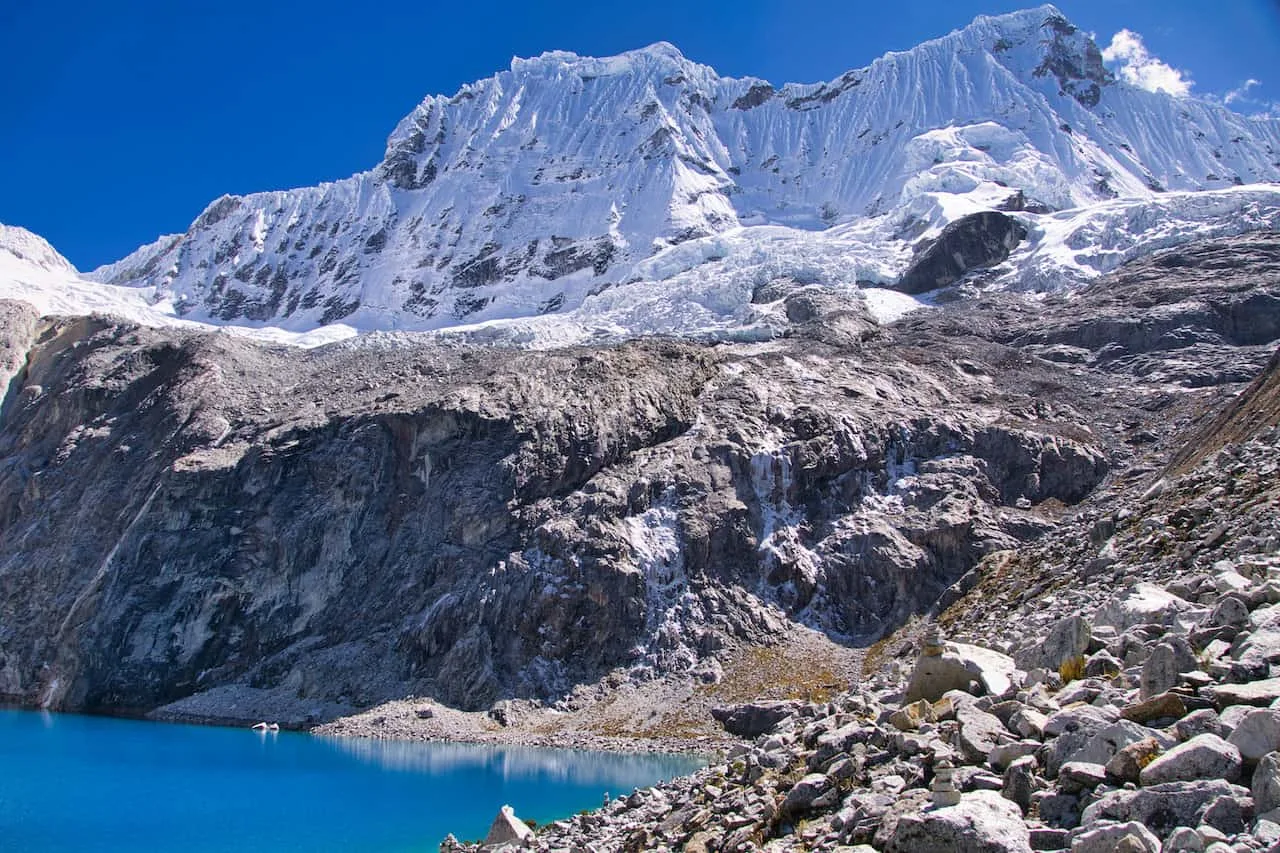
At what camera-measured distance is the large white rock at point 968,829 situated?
8.75 meters

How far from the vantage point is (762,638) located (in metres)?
73.2

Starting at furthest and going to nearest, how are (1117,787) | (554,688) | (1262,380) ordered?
(554,688) → (1262,380) → (1117,787)

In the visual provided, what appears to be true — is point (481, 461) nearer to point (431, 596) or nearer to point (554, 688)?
point (431, 596)

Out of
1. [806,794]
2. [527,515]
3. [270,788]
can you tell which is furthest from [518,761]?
[806,794]

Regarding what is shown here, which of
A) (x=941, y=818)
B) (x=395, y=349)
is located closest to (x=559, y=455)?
(x=395, y=349)

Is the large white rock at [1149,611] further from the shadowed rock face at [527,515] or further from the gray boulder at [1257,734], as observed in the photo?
the shadowed rock face at [527,515]

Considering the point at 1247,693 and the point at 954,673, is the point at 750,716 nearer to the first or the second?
the point at 954,673

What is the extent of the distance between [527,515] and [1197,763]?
241ft

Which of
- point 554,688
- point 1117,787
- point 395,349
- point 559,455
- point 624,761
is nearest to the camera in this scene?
point 1117,787

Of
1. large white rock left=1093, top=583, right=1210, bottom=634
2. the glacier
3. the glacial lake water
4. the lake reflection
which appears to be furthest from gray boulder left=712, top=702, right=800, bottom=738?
the glacier

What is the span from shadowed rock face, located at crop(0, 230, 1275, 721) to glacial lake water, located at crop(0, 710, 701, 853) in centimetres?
1143

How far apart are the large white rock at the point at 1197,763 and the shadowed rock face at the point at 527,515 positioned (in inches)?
2531

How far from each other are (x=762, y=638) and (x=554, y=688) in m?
15.4

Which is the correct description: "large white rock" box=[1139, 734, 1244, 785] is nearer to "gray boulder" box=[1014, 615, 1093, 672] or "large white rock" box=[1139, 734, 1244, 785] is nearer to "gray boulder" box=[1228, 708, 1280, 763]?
"gray boulder" box=[1228, 708, 1280, 763]
